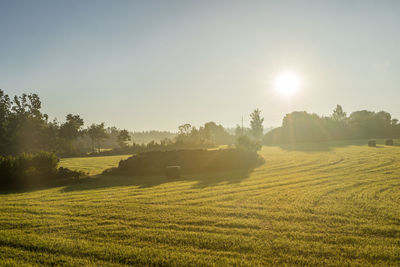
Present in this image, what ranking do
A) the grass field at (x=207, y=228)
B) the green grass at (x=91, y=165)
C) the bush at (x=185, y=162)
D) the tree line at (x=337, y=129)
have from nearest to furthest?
the grass field at (x=207, y=228) → the bush at (x=185, y=162) → the green grass at (x=91, y=165) → the tree line at (x=337, y=129)

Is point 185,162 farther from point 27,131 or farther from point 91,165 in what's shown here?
point 27,131

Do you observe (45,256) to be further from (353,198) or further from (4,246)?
(353,198)

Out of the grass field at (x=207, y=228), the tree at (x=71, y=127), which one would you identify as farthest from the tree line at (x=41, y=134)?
the grass field at (x=207, y=228)

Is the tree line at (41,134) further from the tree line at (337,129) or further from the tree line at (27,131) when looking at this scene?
the tree line at (337,129)

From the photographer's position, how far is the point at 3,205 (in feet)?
29.2

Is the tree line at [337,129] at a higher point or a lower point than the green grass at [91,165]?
higher

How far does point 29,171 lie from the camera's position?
13.8m

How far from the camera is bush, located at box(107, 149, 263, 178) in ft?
60.7

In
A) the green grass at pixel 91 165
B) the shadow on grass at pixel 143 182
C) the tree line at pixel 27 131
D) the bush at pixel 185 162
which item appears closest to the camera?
the shadow on grass at pixel 143 182

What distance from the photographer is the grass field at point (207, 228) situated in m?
4.78

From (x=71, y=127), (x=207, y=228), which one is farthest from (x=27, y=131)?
(x=207, y=228)

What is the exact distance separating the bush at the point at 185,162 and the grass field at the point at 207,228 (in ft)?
25.5

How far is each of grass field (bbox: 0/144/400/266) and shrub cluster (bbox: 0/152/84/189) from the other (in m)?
3.01

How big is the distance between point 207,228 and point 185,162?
43.9 feet
